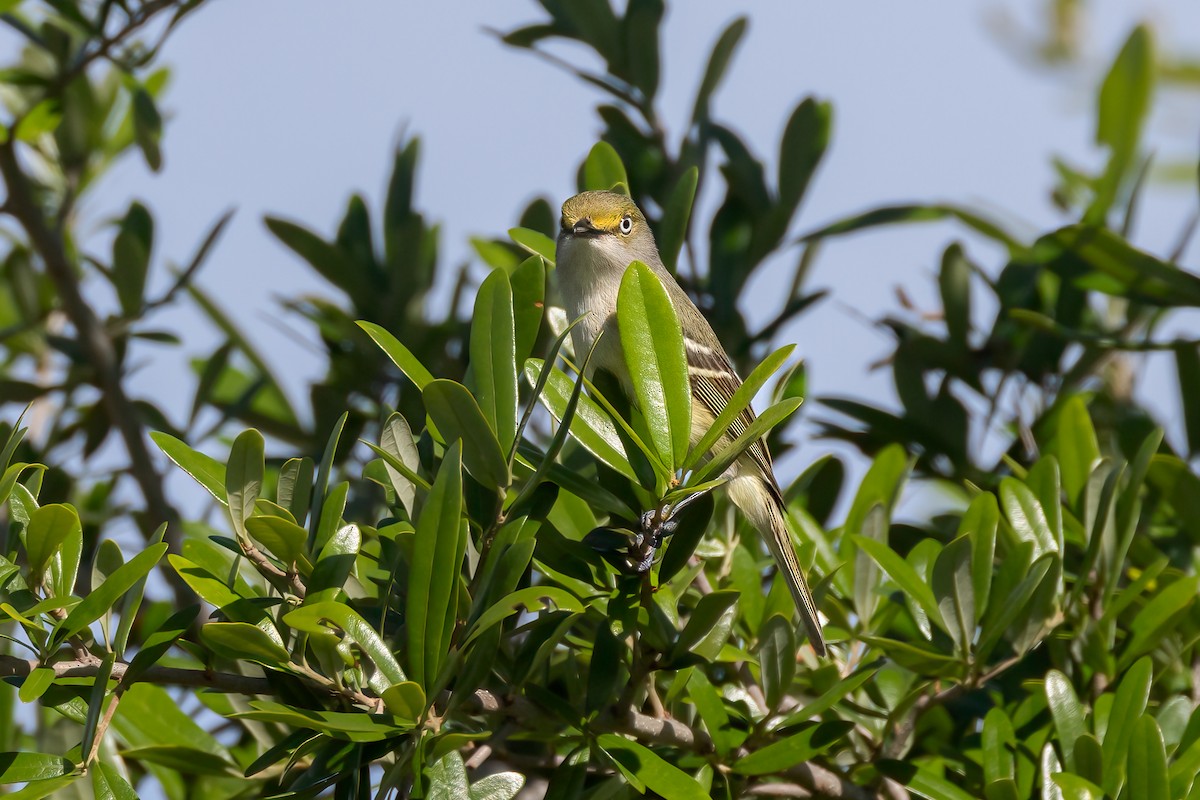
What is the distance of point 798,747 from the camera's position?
2.37 meters

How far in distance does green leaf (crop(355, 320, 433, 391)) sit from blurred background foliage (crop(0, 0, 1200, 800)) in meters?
0.02

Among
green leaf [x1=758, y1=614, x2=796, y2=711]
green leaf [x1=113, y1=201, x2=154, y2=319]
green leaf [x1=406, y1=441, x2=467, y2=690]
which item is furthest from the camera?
green leaf [x1=113, y1=201, x2=154, y2=319]

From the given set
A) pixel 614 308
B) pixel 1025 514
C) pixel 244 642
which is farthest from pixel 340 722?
pixel 614 308

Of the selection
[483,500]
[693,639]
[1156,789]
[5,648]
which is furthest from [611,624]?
[5,648]

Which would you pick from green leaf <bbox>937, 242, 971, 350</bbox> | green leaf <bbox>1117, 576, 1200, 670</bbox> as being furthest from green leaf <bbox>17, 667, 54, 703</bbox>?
green leaf <bbox>937, 242, 971, 350</bbox>

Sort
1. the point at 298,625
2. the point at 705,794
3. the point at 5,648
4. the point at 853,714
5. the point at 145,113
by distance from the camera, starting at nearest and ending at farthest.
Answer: the point at 298,625 → the point at 705,794 → the point at 853,714 → the point at 5,648 → the point at 145,113

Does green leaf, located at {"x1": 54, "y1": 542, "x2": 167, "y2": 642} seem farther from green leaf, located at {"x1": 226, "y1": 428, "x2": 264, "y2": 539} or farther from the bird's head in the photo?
the bird's head

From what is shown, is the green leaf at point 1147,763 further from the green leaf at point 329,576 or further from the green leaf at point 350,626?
the green leaf at point 329,576

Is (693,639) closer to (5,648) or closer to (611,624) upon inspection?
(611,624)

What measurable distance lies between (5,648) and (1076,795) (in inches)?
99.0

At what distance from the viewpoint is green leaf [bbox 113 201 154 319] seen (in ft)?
13.3

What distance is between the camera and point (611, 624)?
2.35 m

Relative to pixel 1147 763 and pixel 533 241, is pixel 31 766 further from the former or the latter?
pixel 1147 763

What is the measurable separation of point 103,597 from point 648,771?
97cm
